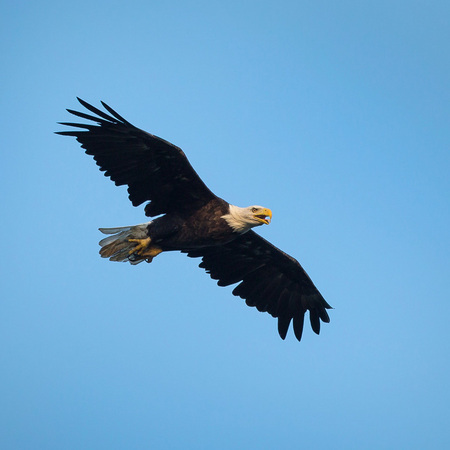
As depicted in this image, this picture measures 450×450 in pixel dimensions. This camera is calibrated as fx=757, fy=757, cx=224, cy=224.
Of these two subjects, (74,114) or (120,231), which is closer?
(74,114)

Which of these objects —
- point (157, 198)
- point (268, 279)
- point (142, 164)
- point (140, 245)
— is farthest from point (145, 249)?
point (268, 279)

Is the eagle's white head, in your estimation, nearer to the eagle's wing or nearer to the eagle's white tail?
the eagle's wing

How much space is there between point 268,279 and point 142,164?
129 inches

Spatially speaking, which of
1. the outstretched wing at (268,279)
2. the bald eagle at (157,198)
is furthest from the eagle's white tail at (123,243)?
the outstretched wing at (268,279)

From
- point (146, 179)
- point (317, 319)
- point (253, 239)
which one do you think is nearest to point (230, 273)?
point (253, 239)

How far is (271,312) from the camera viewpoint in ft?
41.0

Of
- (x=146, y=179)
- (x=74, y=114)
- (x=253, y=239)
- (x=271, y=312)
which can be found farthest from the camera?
(x=271, y=312)

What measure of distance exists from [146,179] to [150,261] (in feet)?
4.14

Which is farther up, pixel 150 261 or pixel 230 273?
pixel 230 273

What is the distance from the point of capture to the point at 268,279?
12.4 meters

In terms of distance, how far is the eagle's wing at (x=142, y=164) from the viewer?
9906 mm

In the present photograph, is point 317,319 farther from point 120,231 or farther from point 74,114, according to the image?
point 74,114

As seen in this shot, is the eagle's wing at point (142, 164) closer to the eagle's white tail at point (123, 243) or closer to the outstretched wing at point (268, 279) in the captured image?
the eagle's white tail at point (123, 243)

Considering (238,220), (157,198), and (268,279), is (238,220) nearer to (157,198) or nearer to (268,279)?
(157,198)
